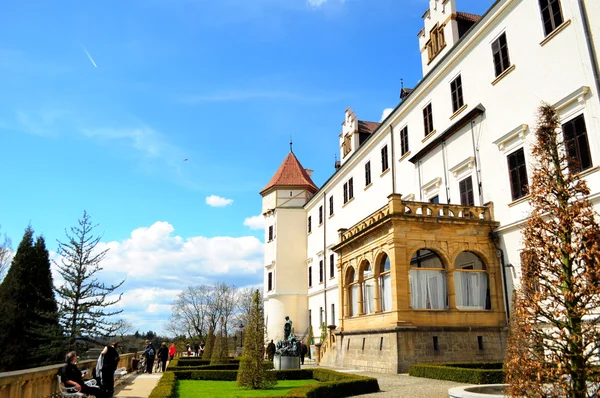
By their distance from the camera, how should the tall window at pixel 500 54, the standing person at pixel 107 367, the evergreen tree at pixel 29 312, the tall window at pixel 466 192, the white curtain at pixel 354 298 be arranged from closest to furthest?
the standing person at pixel 107 367
the tall window at pixel 500 54
the tall window at pixel 466 192
the white curtain at pixel 354 298
the evergreen tree at pixel 29 312

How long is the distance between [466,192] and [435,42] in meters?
8.43

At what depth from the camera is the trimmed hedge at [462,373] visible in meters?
12.6

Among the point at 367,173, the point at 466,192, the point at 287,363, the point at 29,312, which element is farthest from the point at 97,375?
the point at 29,312

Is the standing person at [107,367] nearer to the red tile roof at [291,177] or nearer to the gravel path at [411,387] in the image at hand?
the gravel path at [411,387]

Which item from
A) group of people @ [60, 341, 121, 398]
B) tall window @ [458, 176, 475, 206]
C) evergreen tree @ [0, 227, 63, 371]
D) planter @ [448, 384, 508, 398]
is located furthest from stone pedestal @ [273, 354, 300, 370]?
evergreen tree @ [0, 227, 63, 371]

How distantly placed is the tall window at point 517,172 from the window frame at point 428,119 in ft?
19.4

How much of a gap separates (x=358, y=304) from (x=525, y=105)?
1086 cm

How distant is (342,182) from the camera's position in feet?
119

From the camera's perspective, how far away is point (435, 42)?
79.3 ft

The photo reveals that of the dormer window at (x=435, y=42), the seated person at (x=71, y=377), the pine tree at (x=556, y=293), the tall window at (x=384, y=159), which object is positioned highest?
the dormer window at (x=435, y=42)

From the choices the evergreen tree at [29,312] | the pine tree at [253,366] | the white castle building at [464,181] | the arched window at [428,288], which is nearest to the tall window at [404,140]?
the white castle building at [464,181]

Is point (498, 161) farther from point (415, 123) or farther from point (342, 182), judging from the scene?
point (342, 182)

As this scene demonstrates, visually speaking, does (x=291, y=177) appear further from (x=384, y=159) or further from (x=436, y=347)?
(x=436, y=347)

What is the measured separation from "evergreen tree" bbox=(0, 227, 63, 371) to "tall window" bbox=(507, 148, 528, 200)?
26304 mm
